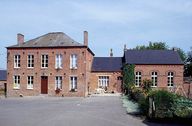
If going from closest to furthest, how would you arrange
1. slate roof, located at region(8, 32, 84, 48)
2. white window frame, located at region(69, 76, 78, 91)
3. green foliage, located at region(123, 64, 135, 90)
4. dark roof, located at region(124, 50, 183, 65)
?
white window frame, located at region(69, 76, 78, 91) < slate roof, located at region(8, 32, 84, 48) < green foliage, located at region(123, 64, 135, 90) < dark roof, located at region(124, 50, 183, 65)

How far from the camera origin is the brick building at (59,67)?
41031 millimetres

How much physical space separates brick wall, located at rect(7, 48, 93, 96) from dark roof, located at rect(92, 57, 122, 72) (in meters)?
6.30

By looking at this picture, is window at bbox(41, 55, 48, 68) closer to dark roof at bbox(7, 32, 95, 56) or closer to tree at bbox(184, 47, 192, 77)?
dark roof at bbox(7, 32, 95, 56)

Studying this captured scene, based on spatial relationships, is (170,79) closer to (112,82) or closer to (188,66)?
(112,82)

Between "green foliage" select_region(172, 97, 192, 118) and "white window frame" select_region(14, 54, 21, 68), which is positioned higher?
"white window frame" select_region(14, 54, 21, 68)

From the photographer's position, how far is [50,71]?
41.5m

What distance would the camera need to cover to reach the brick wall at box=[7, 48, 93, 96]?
40812 mm

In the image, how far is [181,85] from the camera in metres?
43.9

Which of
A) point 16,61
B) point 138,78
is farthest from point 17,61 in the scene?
point 138,78

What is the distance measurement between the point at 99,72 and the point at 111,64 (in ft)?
8.62

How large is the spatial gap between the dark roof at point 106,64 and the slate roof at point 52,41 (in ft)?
23.9

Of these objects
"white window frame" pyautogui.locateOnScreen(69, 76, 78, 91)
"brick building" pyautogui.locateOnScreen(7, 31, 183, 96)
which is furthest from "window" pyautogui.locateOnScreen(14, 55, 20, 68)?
"white window frame" pyautogui.locateOnScreen(69, 76, 78, 91)

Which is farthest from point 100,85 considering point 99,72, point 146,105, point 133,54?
point 146,105

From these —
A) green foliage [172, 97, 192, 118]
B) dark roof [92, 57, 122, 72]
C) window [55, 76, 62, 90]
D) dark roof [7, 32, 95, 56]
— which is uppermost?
dark roof [7, 32, 95, 56]
